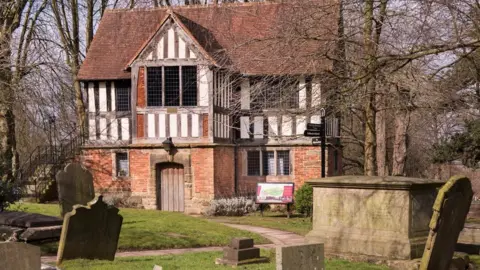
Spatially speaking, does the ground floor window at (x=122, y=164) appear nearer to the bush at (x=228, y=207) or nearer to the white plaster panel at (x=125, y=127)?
the white plaster panel at (x=125, y=127)

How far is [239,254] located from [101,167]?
Answer: 58.7 feet

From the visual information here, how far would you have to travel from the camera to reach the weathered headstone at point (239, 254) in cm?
1166

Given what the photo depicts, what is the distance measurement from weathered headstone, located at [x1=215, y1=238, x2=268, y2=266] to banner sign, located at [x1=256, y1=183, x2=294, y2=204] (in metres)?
12.6

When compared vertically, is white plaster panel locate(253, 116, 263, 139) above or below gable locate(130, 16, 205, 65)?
below

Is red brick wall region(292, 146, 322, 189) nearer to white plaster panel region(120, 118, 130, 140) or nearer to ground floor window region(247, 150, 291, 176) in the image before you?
ground floor window region(247, 150, 291, 176)

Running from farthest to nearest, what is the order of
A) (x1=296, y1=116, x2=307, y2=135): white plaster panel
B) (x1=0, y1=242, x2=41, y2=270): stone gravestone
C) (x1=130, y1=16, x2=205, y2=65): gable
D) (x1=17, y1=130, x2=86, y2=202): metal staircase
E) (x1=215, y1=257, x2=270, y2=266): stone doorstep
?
(x1=17, y1=130, x2=86, y2=202): metal staircase < (x1=296, y1=116, x2=307, y2=135): white plaster panel < (x1=130, y1=16, x2=205, y2=65): gable < (x1=215, y1=257, x2=270, y2=266): stone doorstep < (x1=0, y1=242, x2=41, y2=270): stone gravestone

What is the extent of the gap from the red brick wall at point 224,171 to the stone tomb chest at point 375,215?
45.6ft

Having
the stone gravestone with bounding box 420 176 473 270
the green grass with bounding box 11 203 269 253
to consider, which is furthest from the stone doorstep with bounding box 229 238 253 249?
the stone gravestone with bounding box 420 176 473 270

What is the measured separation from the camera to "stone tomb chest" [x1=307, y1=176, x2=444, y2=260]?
11.2 metres

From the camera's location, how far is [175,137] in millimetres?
26016

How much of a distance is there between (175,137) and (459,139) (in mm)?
11109

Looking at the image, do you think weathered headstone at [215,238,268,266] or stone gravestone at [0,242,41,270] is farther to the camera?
weathered headstone at [215,238,268,266]

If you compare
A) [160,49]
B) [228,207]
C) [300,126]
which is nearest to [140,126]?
[160,49]

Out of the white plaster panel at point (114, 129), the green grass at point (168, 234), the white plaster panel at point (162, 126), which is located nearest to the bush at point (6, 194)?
the green grass at point (168, 234)
